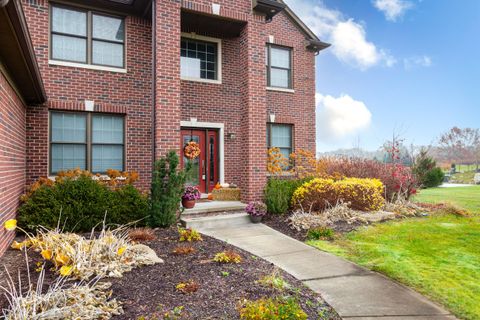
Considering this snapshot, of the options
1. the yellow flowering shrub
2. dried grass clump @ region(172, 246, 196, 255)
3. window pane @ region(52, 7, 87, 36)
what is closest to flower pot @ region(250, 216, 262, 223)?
the yellow flowering shrub

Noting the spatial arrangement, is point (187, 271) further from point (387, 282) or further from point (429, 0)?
point (429, 0)

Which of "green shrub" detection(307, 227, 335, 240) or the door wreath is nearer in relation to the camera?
"green shrub" detection(307, 227, 335, 240)

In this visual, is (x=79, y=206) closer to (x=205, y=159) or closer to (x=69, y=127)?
(x=69, y=127)

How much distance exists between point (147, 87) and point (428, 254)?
8.38 m

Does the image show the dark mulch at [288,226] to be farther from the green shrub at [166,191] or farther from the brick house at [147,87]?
the green shrub at [166,191]

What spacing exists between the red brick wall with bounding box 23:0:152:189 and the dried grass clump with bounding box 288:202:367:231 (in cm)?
465

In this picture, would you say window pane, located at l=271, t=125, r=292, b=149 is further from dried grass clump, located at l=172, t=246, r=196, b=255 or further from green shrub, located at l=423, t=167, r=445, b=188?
green shrub, located at l=423, t=167, r=445, b=188

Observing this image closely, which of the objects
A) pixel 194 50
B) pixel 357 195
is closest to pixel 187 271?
pixel 357 195

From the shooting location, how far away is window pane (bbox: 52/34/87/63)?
883 centimetres

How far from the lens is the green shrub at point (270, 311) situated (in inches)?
120

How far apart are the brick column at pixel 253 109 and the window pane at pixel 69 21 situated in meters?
4.66

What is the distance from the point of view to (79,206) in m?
6.98

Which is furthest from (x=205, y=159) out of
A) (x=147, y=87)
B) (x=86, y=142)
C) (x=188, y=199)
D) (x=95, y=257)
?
(x=95, y=257)

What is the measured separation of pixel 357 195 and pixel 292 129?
14.7ft
